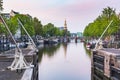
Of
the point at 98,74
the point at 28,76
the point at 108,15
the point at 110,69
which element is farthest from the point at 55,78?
the point at 108,15

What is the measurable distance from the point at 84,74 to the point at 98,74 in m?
5.47

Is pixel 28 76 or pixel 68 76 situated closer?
pixel 28 76

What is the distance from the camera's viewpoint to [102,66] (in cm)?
3778

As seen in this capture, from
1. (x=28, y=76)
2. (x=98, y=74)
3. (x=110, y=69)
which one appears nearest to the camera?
(x=28, y=76)

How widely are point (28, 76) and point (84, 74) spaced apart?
79.6 feet

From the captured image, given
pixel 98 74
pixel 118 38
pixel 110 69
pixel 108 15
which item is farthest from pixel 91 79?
pixel 108 15

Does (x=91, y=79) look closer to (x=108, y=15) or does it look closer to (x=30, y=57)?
(x=30, y=57)

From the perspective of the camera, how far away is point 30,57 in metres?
36.1

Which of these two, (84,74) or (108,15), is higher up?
(108,15)

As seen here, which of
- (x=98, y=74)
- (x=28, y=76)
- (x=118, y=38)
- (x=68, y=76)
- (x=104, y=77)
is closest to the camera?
(x=28, y=76)

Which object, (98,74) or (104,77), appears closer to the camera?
(104,77)

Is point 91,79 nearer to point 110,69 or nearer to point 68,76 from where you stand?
point 68,76

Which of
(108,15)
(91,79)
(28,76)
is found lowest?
(91,79)

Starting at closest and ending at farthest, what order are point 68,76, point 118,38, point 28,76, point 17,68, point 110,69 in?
point 28,76 < point 17,68 < point 110,69 < point 68,76 < point 118,38
